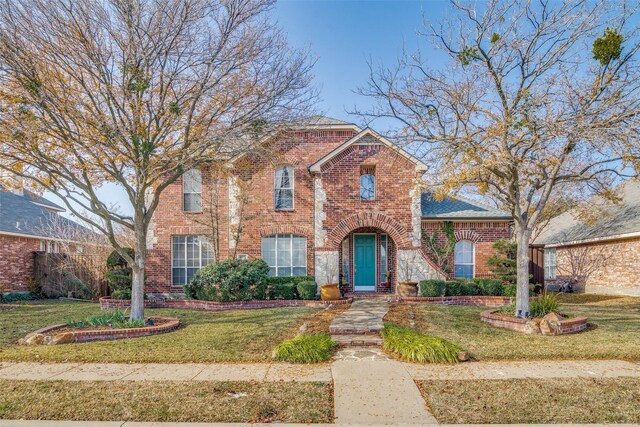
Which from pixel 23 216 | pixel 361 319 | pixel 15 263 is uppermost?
pixel 23 216

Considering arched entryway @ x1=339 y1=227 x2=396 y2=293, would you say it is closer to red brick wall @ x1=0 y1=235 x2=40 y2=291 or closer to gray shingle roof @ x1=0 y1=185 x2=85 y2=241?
gray shingle roof @ x1=0 y1=185 x2=85 y2=241

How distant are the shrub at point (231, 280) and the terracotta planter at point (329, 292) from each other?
2041 mm

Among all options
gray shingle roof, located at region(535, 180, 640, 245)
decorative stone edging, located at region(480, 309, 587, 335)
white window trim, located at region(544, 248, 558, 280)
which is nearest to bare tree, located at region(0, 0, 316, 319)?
decorative stone edging, located at region(480, 309, 587, 335)

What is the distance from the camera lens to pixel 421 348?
24.5 ft

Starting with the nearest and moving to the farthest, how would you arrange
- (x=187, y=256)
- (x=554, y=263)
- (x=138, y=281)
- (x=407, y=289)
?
(x=138, y=281) → (x=407, y=289) → (x=187, y=256) → (x=554, y=263)

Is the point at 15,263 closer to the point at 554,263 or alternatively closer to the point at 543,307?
the point at 543,307

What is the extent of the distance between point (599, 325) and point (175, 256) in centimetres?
1427

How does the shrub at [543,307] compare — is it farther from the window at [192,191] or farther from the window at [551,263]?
the window at [551,263]

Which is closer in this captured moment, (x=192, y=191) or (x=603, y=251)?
(x=192, y=191)

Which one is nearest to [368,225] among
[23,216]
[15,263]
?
[15,263]

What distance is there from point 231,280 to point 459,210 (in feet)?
31.1

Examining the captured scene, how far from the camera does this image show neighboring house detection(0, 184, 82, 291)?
1778 cm

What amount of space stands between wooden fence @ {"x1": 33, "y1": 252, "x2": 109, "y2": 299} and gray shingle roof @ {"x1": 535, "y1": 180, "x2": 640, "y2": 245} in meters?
20.7

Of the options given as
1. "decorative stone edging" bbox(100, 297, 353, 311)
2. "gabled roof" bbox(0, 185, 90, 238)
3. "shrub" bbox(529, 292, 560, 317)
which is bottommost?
"decorative stone edging" bbox(100, 297, 353, 311)
